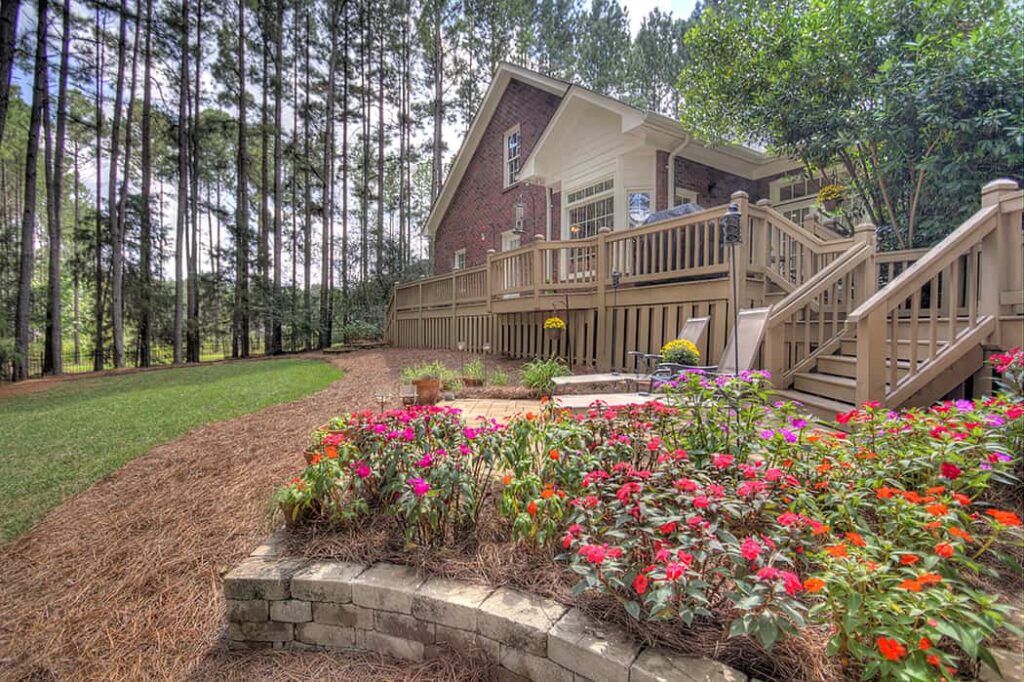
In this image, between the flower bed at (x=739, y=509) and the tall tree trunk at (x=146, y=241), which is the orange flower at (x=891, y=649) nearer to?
the flower bed at (x=739, y=509)

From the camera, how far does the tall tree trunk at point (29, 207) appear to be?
30.5 feet

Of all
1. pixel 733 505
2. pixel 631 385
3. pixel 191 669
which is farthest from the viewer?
pixel 631 385

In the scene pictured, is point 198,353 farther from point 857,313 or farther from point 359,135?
point 857,313

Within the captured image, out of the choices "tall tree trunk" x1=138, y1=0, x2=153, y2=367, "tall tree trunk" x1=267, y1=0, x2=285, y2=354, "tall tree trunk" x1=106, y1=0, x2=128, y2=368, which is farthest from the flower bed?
"tall tree trunk" x1=138, y1=0, x2=153, y2=367

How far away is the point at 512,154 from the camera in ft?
40.7

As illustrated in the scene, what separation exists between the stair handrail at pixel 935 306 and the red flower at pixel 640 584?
2820 mm

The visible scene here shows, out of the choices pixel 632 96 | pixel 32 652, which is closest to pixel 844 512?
pixel 32 652

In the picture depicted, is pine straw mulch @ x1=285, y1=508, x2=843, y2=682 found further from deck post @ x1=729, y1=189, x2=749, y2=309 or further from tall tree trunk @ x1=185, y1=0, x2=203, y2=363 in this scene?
tall tree trunk @ x1=185, y1=0, x2=203, y2=363

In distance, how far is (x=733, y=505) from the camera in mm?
1553

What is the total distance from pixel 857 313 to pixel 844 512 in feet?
7.13

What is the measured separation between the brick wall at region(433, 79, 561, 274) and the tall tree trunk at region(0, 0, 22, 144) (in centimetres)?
957

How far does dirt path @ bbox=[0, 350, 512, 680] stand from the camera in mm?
1882

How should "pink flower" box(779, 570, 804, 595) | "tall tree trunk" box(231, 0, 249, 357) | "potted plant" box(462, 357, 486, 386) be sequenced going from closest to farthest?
"pink flower" box(779, 570, 804, 595), "potted plant" box(462, 357, 486, 386), "tall tree trunk" box(231, 0, 249, 357)

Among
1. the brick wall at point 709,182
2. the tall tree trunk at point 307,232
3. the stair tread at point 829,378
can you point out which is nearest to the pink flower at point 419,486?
the stair tread at point 829,378
